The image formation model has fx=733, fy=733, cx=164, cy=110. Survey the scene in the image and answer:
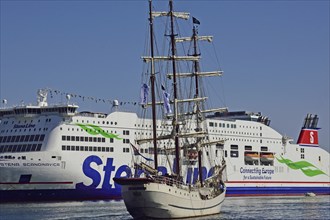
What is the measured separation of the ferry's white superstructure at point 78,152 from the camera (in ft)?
224

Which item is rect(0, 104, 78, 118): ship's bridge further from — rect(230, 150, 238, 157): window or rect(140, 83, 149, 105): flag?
rect(230, 150, 238, 157): window

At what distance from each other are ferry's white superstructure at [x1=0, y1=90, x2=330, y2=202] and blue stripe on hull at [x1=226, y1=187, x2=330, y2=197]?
0.46ft

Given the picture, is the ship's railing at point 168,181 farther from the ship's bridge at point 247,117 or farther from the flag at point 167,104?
the ship's bridge at point 247,117

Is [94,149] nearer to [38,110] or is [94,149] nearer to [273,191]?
[38,110]

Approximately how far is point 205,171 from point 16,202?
24416mm

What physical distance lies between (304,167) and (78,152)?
39119mm

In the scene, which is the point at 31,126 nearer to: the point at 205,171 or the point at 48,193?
the point at 48,193

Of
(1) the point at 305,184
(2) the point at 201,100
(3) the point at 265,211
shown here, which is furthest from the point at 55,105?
(1) the point at 305,184

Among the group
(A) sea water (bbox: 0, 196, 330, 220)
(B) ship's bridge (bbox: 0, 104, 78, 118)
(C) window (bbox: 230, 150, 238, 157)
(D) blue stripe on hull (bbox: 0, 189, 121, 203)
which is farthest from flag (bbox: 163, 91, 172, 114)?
(C) window (bbox: 230, 150, 238, 157)

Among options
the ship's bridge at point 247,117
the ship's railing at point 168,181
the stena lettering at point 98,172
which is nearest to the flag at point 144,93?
the ship's railing at point 168,181

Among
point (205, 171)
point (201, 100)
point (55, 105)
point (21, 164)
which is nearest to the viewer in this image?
point (201, 100)

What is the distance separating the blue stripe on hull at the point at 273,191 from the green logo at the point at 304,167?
2099 mm

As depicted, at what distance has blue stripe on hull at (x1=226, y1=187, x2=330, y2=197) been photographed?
291ft

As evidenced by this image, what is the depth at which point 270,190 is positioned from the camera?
9350cm
